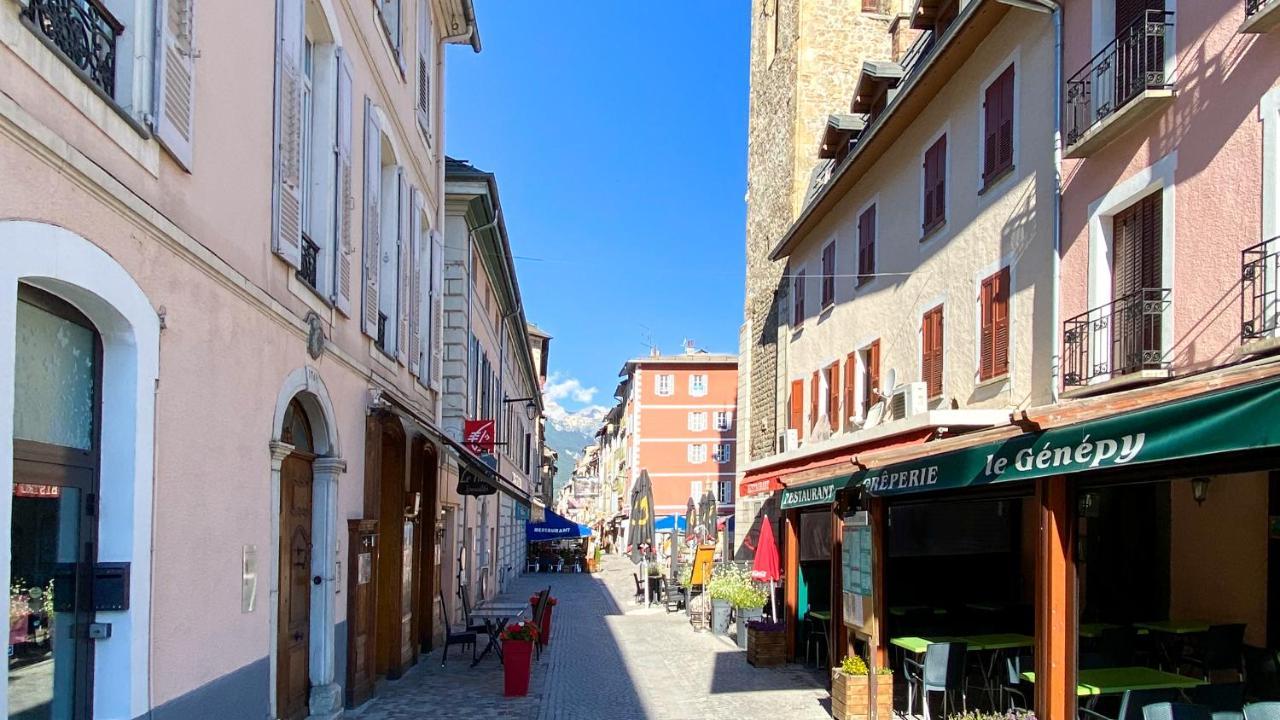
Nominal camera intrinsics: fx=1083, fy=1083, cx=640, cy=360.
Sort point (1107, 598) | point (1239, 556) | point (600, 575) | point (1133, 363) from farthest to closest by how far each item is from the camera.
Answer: point (600, 575) < point (1107, 598) < point (1239, 556) < point (1133, 363)

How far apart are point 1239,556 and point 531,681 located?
834 cm

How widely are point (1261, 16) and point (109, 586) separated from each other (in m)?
8.51

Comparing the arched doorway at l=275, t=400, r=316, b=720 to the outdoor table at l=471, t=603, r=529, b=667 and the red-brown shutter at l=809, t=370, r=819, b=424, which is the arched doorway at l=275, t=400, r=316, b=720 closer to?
the outdoor table at l=471, t=603, r=529, b=667

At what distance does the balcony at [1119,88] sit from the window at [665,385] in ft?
180

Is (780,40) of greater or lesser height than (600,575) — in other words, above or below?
above

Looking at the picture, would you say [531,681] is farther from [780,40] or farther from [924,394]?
[780,40]

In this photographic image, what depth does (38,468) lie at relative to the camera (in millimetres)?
4848

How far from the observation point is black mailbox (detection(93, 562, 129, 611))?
5.34 m

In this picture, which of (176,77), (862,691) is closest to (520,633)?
(862,691)

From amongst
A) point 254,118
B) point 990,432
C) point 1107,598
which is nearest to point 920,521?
point 1107,598

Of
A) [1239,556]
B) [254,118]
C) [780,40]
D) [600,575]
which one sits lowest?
[600,575]

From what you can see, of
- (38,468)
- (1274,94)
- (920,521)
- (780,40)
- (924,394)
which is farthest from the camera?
(780,40)

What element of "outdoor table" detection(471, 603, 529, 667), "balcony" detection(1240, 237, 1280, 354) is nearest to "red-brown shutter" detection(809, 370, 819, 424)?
"outdoor table" detection(471, 603, 529, 667)

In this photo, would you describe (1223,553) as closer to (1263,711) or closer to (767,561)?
(1263,711)
